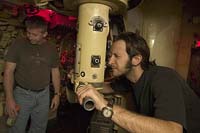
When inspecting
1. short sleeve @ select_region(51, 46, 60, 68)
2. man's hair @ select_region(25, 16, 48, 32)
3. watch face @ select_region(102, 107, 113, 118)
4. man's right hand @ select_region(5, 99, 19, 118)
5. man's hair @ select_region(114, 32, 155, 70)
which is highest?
man's hair @ select_region(25, 16, 48, 32)

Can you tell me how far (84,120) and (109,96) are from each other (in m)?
1.85

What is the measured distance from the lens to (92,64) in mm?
1150

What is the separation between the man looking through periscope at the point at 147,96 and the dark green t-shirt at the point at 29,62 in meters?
0.85

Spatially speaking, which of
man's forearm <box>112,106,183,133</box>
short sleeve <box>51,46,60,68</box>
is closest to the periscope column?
man's forearm <box>112,106,183,133</box>

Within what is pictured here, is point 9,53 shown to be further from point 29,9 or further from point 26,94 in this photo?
point 29,9

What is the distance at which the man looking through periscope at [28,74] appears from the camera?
1.96 metres

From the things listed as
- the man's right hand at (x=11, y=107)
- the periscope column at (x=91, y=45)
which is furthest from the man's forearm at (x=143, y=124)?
the man's right hand at (x=11, y=107)

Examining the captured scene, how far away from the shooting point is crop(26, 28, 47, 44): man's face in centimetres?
198

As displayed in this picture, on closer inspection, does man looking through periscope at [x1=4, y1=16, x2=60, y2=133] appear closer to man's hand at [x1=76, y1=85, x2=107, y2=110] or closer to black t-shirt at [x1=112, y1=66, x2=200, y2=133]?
black t-shirt at [x1=112, y1=66, x2=200, y2=133]

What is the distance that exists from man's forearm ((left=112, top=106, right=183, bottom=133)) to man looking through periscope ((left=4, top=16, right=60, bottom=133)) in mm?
1222

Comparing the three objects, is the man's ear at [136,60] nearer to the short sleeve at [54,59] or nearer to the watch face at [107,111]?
the watch face at [107,111]

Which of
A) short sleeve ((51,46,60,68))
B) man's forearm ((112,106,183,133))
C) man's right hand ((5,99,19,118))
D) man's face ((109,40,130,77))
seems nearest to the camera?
man's forearm ((112,106,183,133))

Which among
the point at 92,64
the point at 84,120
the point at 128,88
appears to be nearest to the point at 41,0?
the point at 92,64

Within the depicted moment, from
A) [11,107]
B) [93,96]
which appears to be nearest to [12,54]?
[11,107]
